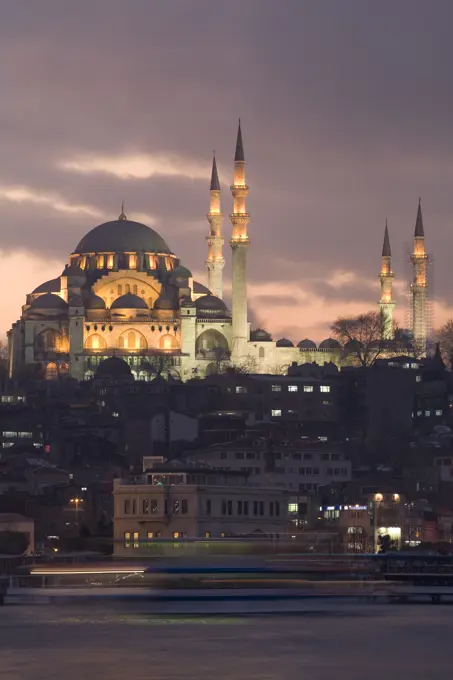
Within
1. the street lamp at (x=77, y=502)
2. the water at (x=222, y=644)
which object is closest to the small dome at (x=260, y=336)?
the street lamp at (x=77, y=502)

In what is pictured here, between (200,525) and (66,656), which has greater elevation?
(200,525)

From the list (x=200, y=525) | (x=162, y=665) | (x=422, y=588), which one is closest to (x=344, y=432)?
(x=200, y=525)

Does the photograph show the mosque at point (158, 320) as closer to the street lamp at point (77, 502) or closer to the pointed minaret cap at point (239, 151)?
the pointed minaret cap at point (239, 151)

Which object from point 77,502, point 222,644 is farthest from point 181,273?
point 222,644

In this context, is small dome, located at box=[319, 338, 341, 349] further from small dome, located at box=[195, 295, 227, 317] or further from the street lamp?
the street lamp

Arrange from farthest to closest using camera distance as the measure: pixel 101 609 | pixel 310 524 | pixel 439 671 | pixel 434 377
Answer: pixel 434 377, pixel 310 524, pixel 101 609, pixel 439 671

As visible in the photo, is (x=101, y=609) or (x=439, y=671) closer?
(x=439, y=671)

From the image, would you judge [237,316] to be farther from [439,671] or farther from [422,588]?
[439,671]

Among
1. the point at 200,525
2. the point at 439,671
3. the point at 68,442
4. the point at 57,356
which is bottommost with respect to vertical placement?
the point at 439,671
